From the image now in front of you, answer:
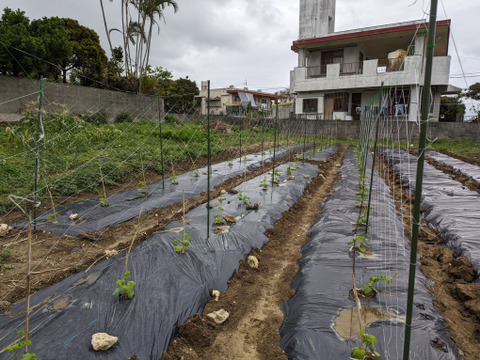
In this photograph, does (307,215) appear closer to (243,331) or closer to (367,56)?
(243,331)

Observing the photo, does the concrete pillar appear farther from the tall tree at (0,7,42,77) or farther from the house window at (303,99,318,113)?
the tall tree at (0,7,42,77)

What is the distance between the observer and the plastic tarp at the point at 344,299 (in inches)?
81.7

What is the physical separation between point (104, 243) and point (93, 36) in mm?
16941

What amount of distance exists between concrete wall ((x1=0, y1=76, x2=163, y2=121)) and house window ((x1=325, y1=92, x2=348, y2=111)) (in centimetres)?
1081

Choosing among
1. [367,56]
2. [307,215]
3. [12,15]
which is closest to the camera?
[307,215]

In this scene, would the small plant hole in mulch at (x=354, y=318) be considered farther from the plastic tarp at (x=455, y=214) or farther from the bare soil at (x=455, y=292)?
the plastic tarp at (x=455, y=214)

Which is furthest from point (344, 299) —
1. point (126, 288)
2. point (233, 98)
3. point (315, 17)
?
point (233, 98)

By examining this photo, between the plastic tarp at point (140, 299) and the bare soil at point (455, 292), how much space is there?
6.31ft

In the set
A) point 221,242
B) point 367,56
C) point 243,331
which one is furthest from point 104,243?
point 367,56

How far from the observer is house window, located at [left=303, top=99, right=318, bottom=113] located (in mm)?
19241

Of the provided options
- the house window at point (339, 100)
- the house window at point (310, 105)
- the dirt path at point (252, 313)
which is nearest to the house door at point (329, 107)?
the house window at point (339, 100)

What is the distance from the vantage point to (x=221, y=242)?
372cm

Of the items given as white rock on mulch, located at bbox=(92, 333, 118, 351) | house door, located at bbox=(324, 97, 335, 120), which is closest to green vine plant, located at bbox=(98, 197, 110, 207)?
white rock on mulch, located at bbox=(92, 333, 118, 351)

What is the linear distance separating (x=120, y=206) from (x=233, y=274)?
8.79ft
